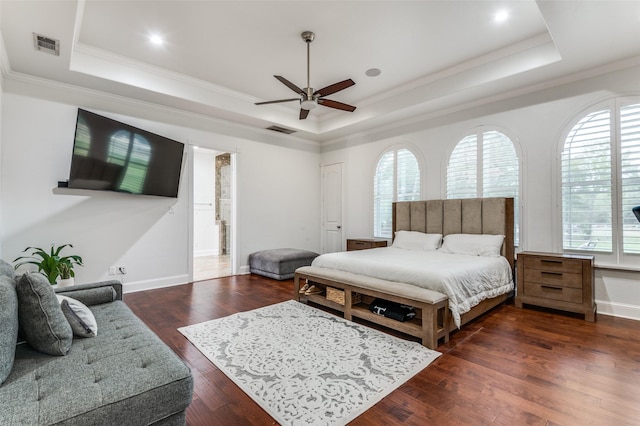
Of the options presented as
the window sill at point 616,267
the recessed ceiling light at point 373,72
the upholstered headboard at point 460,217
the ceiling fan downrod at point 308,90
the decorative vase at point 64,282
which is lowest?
the decorative vase at point 64,282

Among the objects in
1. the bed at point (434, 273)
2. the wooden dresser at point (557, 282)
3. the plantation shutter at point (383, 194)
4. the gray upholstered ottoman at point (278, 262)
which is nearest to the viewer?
the bed at point (434, 273)

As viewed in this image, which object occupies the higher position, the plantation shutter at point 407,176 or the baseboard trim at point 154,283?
the plantation shutter at point 407,176

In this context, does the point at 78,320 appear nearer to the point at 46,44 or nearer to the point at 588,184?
the point at 46,44

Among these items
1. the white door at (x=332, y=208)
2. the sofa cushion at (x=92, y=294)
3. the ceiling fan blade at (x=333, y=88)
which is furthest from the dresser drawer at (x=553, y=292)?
the sofa cushion at (x=92, y=294)

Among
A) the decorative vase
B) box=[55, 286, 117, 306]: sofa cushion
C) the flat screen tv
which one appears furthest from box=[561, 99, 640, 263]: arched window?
the decorative vase

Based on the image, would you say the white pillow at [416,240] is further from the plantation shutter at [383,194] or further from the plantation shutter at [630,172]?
the plantation shutter at [630,172]

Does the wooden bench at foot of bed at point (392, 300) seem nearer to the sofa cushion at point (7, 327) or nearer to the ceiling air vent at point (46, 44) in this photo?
the sofa cushion at point (7, 327)

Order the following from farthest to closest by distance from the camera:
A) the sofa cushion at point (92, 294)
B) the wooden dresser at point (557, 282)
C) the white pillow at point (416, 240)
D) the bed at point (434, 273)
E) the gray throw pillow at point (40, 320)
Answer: the white pillow at point (416, 240), the wooden dresser at point (557, 282), the bed at point (434, 273), the sofa cushion at point (92, 294), the gray throw pillow at point (40, 320)

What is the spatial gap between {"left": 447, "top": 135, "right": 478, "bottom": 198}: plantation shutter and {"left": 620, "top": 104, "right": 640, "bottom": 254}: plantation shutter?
165 centimetres

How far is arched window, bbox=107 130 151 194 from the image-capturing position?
415cm

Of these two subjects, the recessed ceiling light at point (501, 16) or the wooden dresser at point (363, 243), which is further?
the wooden dresser at point (363, 243)

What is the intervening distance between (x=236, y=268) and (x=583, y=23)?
5.85 meters

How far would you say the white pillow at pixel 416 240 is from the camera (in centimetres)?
478

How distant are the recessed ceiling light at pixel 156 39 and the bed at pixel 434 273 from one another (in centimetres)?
333
